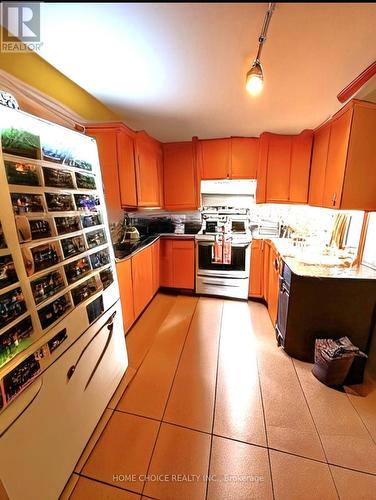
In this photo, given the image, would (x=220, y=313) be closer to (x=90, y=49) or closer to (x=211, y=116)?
(x=211, y=116)

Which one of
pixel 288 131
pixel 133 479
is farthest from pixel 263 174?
pixel 133 479

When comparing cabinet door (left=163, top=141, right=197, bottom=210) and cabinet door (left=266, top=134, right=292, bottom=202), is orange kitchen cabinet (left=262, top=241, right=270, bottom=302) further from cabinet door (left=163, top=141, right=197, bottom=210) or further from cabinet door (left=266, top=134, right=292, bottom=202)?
cabinet door (left=163, top=141, right=197, bottom=210)

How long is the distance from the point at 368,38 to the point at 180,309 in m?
2.79

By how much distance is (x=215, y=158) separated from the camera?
3.01 m

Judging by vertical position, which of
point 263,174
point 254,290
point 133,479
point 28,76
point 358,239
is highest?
point 28,76

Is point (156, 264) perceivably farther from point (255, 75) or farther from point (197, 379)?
point (255, 75)

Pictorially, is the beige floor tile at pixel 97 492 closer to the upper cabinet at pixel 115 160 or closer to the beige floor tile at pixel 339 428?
the beige floor tile at pixel 339 428

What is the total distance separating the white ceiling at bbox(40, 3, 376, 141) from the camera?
1.04 meters

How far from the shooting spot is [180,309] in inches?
112

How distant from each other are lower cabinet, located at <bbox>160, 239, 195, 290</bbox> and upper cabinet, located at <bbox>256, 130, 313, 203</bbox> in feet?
4.01

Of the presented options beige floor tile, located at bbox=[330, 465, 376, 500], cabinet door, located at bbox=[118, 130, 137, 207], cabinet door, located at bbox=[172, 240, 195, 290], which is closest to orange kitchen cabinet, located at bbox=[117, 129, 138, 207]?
cabinet door, located at bbox=[118, 130, 137, 207]

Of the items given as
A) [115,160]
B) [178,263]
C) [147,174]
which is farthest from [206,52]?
[178,263]

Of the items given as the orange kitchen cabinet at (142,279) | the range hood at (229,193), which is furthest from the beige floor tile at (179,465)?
the range hood at (229,193)

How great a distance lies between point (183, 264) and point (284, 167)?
73.7 inches
